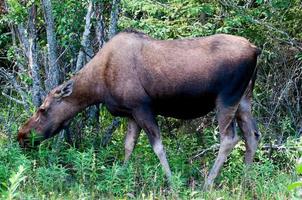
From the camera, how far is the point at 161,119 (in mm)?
10867

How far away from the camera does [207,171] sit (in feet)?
29.6

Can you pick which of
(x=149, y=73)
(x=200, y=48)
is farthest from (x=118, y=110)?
(x=200, y=48)

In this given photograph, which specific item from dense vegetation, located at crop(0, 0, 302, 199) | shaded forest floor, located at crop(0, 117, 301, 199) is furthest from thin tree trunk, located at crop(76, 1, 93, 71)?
shaded forest floor, located at crop(0, 117, 301, 199)

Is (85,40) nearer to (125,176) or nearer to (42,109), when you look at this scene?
(42,109)

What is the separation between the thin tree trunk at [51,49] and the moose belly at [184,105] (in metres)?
1.88

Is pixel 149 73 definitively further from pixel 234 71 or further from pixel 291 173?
pixel 291 173

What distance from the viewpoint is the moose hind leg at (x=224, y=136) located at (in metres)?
8.69

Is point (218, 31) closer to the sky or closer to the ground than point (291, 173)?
closer to the sky

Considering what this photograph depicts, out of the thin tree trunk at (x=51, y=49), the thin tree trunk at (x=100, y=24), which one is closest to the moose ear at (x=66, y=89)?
the thin tree trunk at (x=51, y=49)

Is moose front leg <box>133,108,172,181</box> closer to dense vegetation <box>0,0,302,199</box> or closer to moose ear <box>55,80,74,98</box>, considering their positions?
dense vegetation <box>0,0,302,199</box>

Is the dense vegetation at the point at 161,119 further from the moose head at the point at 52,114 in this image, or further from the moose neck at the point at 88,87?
the moose neck at the point at 88,87

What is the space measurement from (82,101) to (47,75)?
3.72ft

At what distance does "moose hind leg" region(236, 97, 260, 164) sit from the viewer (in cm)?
933

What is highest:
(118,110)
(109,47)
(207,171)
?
(109,47)
